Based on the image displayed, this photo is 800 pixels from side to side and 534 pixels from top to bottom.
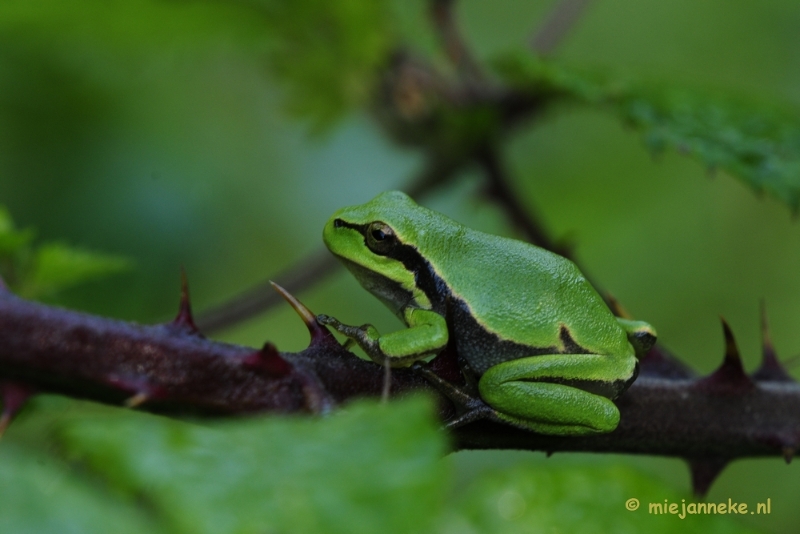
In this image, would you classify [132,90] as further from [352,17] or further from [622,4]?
[622,4]

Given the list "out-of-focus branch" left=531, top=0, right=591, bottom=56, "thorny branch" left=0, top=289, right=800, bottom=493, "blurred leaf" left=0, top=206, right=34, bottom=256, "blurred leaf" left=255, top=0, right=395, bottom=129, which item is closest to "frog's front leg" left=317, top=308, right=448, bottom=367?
"thorny branch" left=0, top=289, right=800, bottom=493

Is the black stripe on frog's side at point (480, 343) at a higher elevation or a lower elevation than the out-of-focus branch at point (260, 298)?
lower

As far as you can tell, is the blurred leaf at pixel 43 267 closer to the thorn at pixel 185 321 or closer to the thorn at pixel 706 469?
the thorn at pixel 185 321

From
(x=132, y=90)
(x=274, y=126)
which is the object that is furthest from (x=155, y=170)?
(x=274, y=126)

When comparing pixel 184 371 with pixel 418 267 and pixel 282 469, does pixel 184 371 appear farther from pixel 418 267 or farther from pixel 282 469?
pixel 418 267

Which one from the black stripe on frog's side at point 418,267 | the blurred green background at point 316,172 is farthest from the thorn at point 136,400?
the blurred green background at point 316,172

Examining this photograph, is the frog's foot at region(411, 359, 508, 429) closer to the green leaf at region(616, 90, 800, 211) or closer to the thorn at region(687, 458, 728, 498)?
the thorn at region(687, 458, 728, 498)
